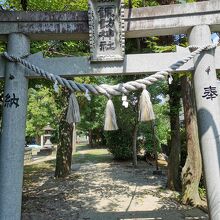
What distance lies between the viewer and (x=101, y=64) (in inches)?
189

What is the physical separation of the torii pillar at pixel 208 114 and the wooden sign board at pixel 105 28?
4.35 feet

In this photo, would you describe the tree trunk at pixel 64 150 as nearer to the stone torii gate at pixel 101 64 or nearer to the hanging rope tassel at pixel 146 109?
the stone torii gate at pixel 101 64

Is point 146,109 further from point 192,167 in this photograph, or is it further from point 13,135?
point 192,167

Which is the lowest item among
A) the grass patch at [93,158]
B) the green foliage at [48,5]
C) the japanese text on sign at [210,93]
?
the grass patch at [93,158]

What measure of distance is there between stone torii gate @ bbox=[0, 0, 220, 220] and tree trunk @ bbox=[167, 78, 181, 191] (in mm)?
6369

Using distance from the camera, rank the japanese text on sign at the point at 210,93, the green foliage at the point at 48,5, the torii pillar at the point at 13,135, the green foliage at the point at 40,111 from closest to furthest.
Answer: the torii pillar at the point at 13,135, the japanese text on sign at the point at 210,93, the green foliage at the point at 48,5, the green foliage at the point at 40,111

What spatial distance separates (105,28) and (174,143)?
23.8 feet

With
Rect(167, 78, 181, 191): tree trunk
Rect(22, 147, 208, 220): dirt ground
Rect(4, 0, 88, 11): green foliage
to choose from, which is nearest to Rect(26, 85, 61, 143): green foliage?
Rect(22, 147, 208, 220): dirt ground

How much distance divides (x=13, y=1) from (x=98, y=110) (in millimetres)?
16847

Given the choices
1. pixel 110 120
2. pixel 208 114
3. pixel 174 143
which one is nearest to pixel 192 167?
pixel 174 143

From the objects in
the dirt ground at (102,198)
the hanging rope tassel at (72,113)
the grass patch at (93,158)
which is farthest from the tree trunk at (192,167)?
the grass patch at (93,158)

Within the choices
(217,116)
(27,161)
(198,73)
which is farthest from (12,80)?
(27,161)

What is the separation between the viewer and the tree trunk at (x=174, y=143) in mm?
11000

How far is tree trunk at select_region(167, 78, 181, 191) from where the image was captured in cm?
1100
